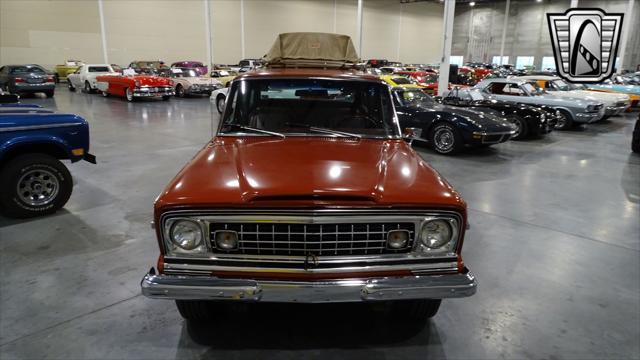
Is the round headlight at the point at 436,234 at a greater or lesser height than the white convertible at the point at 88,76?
lesser

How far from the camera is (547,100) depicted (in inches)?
472

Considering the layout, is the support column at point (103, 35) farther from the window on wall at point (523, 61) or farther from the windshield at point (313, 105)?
the window on wall at point (523, 61)

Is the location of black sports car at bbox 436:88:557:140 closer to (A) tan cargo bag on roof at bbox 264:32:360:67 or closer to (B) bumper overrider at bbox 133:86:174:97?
(A) tan cargo bag on roof at bbox 264:32:360:67

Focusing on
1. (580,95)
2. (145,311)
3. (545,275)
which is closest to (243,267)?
(145,311)

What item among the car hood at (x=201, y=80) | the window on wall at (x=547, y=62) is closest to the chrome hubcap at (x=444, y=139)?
the car hood at (x=201, y=80)

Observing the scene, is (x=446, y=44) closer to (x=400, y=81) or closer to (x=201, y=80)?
(x=400, y=81)

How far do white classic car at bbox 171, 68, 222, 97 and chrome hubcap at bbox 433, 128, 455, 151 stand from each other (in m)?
13.1

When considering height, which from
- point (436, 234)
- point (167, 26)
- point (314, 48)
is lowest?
point (436, 234)

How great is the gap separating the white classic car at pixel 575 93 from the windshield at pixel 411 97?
467cm

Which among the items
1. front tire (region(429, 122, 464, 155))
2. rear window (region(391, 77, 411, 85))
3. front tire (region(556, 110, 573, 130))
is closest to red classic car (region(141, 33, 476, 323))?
front tire (region(429, 122, 464, 155))

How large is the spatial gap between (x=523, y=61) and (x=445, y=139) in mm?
37252

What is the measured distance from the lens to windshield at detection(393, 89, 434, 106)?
31.0 ft

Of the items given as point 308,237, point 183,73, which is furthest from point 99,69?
point 308,237

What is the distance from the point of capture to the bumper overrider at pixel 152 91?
16.5 metres
